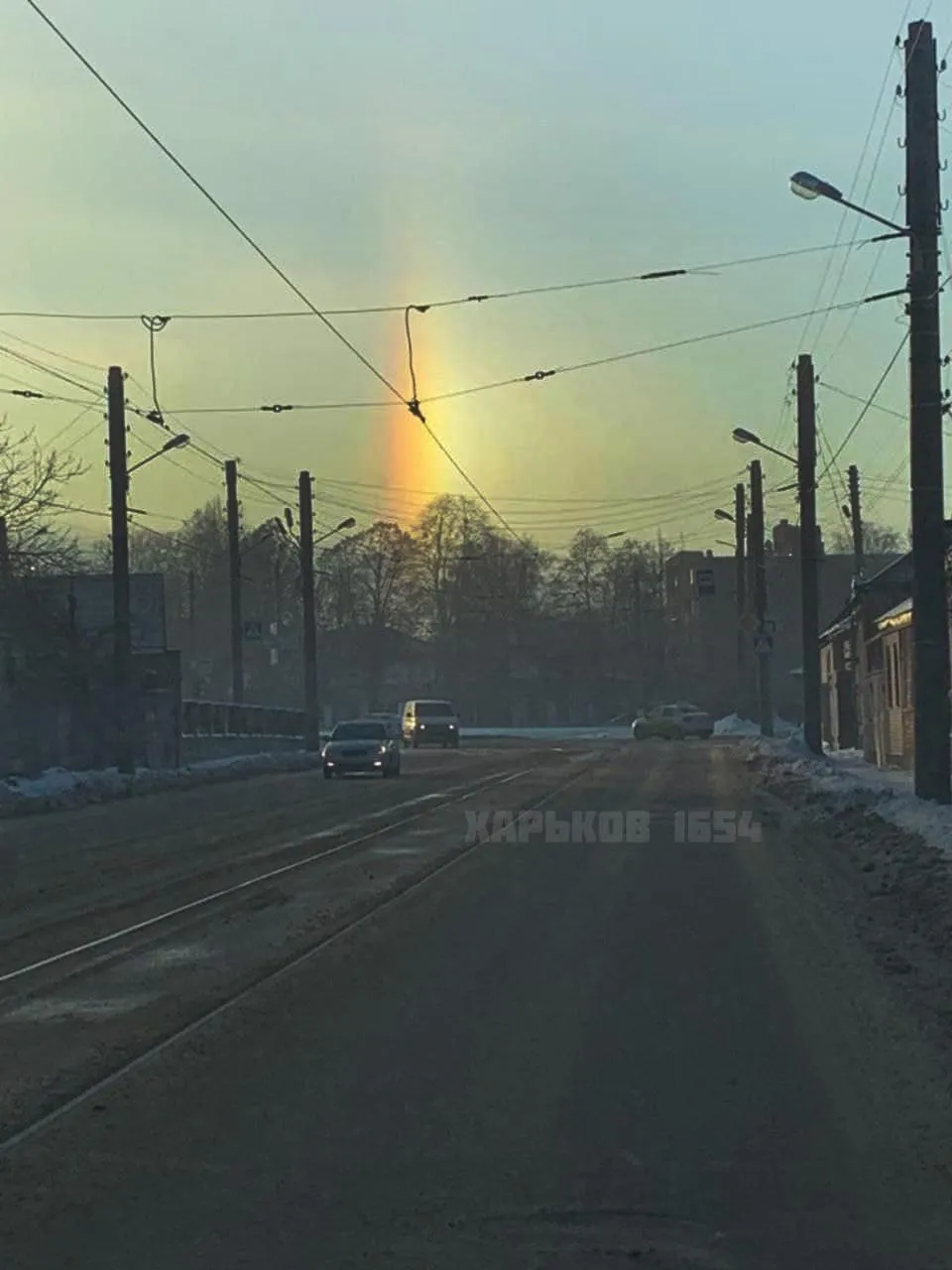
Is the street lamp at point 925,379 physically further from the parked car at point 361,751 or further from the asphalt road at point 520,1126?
the parked car at point 361,751

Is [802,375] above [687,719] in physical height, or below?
above

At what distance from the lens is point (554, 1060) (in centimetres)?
899

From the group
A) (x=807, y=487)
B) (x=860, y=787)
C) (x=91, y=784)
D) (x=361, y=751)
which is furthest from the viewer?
(x=361, y=751)

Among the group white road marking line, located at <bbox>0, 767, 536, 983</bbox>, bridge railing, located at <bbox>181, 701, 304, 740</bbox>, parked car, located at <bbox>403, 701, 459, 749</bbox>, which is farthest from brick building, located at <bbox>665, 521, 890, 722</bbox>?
white road marking line, located at <bbox>0, 767, 536, 983</bbox>

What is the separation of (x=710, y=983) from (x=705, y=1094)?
334cm

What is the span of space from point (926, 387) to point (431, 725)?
53187 millimetres

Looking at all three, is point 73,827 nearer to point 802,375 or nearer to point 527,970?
point 527,970

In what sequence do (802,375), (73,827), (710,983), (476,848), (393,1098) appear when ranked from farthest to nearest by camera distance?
(802,375) < (73,827) < (476,848) < (710,983) < (393,1098)

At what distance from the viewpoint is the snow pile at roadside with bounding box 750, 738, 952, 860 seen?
840 inches

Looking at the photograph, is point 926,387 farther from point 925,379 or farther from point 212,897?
point 212,897

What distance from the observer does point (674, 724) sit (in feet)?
263

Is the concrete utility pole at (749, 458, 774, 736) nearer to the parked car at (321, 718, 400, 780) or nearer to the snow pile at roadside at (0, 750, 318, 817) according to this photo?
the parked car at (321, 718, 400, 780)

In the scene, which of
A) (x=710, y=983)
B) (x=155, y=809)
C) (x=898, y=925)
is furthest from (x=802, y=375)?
(x=710, y=983)

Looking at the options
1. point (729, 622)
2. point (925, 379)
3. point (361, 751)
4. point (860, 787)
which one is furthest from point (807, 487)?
point (729, 622)
